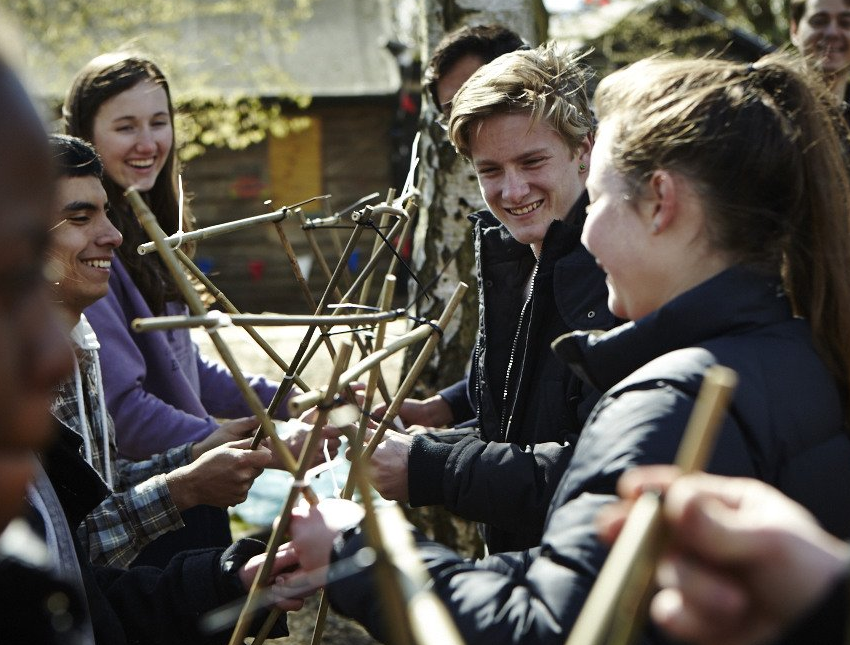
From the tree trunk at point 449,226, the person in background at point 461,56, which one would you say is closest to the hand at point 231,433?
the person in background at point 461,56

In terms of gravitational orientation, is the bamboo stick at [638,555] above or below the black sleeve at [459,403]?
above

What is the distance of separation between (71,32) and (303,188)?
396cm

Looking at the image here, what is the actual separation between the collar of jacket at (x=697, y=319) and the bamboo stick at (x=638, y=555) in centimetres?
60

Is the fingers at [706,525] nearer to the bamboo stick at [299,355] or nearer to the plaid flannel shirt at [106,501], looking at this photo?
the bamboo stick at [299,355]

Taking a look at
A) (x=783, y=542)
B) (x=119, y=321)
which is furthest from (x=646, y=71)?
(x=119, y=321)

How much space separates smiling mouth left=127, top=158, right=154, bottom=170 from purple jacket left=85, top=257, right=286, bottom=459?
0.57 meters

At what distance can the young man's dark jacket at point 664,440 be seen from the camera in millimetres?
1389

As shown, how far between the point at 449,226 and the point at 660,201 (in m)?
2.61

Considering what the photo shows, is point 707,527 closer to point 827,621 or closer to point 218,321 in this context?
point 827,621

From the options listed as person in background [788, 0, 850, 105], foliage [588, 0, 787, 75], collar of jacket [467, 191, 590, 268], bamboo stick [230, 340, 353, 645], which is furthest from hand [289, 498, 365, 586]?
foliage [588, 0, 787, 75]

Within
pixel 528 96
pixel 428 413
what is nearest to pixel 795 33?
pixel 528 96

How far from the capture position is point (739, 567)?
3.23 feet

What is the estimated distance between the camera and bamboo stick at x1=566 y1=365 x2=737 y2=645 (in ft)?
2.98

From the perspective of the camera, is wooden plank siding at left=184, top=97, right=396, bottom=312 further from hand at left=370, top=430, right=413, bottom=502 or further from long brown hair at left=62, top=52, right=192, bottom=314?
hand at left=370, top=430, right=413, bottom=502
